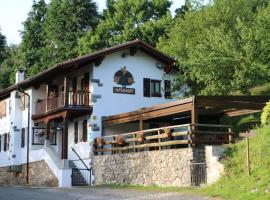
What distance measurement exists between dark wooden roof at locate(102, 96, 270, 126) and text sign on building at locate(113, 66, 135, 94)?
2687mm

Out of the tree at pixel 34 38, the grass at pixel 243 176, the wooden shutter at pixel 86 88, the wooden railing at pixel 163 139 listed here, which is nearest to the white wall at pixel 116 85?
the wooden shutter at pixel 86 88

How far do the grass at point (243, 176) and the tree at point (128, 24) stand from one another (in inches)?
1225

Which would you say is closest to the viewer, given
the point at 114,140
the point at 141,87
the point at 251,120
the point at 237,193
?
the point at 237,193

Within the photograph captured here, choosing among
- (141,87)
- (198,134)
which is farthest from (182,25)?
(198,134)

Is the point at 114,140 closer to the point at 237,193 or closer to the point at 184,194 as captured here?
the point at 184,194

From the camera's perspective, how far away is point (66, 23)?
60.8 m

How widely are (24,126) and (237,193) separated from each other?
870 inches

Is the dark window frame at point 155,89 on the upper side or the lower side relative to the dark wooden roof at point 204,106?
upper

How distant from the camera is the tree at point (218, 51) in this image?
29953 mm

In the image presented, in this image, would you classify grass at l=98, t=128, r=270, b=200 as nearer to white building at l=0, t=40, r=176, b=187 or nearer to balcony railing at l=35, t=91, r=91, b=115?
white building at l=0, t=40, r=176, b=187

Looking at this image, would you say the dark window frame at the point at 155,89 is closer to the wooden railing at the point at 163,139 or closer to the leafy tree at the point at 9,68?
the wooden railing at the point at 163,139

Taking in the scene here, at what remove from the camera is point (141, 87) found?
33000 millimetres

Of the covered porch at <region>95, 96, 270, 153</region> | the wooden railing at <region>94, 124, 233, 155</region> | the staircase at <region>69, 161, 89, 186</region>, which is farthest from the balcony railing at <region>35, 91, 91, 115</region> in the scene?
the staircase at <region>69, 161, 89, 186</region>

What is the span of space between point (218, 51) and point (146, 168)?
977cm
